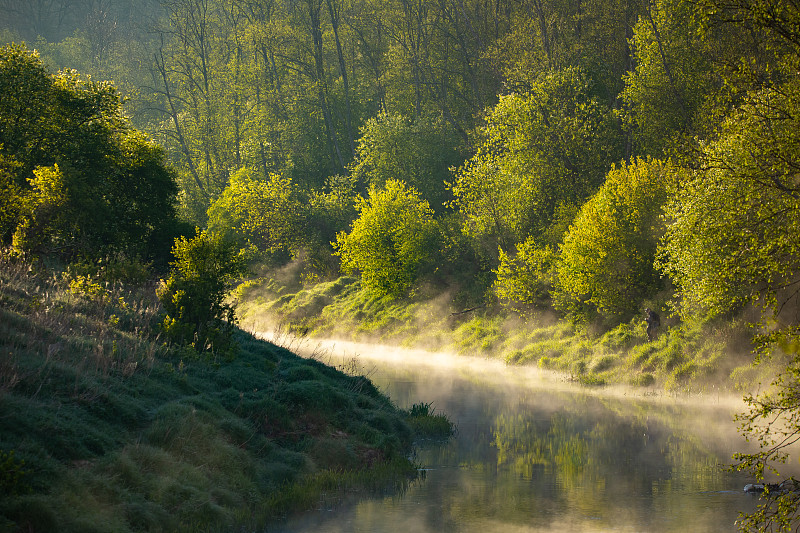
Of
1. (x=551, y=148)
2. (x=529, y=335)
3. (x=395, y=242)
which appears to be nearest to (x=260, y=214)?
(x=395, y=242)

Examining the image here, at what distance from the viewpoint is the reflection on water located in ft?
47.0

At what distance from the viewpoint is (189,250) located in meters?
21.0

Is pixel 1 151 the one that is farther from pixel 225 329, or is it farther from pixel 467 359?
pixel 467 359

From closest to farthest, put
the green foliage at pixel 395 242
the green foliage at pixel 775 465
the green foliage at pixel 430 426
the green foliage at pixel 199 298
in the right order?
the green foliage at pixel 775 465 → the green foliage at pixel 199 298 → the green foliage at pixel 430 426 → the green foliage at pixel 395 242

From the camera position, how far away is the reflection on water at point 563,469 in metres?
14.3

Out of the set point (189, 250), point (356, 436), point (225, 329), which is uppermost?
point (189, 250)

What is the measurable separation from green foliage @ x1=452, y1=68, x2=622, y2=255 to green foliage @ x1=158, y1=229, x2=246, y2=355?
24.7 metres

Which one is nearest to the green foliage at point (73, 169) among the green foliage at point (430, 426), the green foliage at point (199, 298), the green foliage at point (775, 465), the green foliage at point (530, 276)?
the green foliage at point (199, 298)

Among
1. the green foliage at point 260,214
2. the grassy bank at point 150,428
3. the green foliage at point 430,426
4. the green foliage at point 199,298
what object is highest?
the green foliage at point 260,214

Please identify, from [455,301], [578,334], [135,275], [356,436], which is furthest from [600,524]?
[455,301]

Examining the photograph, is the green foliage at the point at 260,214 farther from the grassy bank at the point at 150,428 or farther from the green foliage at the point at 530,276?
the grassy bank at the point at 150,428

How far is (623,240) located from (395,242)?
22208 millimetres

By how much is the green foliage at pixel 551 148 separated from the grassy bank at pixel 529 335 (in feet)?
20.6

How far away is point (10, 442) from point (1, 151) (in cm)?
2077
